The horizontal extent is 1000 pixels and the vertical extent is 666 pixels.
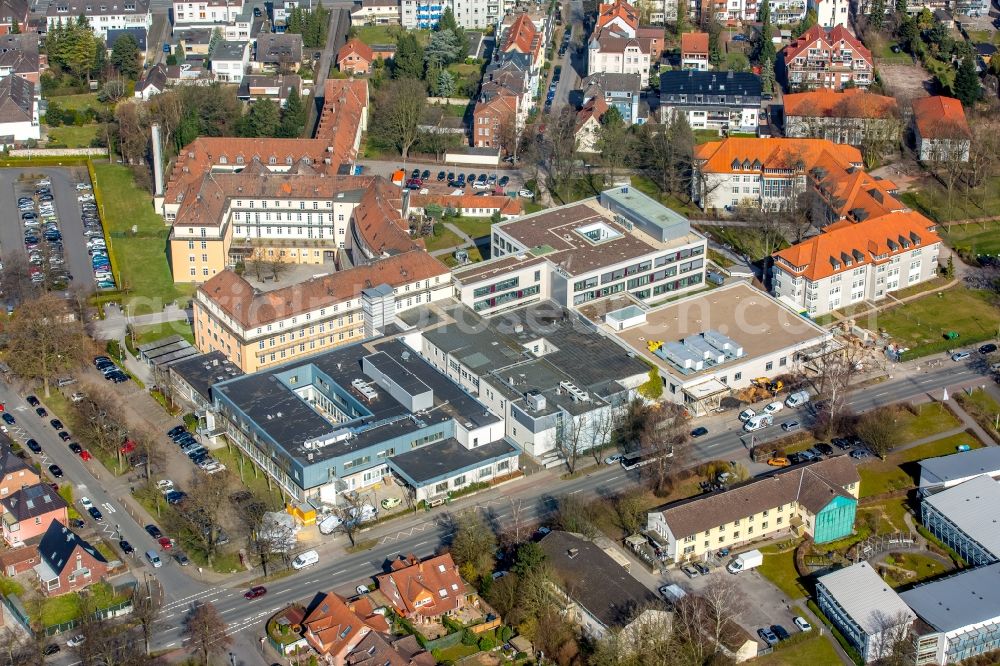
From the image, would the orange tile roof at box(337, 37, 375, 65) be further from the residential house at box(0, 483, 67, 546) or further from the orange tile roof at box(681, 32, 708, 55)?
the residential house at box(0, 483, 67, 546)

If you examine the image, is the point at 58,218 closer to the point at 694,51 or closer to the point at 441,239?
the point at 441,239

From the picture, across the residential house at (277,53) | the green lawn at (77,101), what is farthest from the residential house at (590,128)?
the green lawn at (77,101)

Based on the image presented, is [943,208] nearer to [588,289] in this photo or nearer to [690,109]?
[690,109]

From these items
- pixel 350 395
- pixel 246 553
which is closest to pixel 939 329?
pixel 350 395

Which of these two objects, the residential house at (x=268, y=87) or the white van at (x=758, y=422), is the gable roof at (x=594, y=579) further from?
the residential house at (x=268, y=87)

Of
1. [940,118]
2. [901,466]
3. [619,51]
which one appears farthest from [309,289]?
[940,118]
